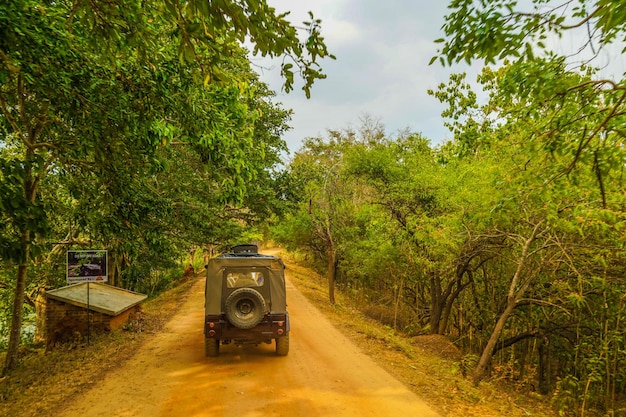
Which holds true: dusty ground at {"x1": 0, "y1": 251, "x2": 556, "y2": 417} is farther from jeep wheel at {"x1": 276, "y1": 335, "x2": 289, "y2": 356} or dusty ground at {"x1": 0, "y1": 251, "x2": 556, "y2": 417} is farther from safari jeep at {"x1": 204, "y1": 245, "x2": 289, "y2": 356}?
safari jeep at {"x1": 204, "y1": 245, "x2": 289, "y2": 356}

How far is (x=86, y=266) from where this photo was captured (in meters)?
9.19

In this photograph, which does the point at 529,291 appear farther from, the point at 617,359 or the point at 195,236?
the point at 195,236

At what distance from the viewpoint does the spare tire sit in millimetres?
8211

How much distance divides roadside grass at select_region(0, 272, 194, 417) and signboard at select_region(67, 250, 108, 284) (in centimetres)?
173

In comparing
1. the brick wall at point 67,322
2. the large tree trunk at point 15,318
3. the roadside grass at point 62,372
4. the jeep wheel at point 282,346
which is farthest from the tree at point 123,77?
the brick wall at point 67,322

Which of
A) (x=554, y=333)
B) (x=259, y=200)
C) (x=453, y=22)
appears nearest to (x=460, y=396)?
(x=554, y=333)

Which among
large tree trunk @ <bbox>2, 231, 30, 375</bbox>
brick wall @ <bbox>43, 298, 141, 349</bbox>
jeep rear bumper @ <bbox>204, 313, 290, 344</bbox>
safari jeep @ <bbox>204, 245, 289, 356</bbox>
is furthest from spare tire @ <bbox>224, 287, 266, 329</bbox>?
large tree trunk @ <bbox>2, 231, 30, 375</bbox>

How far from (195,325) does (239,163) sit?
8.46 metres

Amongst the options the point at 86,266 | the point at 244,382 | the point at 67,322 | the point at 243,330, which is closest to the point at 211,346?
the point at 243,330

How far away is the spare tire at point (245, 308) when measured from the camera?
821 centimetres

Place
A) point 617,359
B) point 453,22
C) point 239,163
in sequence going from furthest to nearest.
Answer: point 617,359, point 239,163, point 453,22

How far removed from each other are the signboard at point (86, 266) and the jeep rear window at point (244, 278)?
337 centimetres

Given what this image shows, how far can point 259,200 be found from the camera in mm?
17562

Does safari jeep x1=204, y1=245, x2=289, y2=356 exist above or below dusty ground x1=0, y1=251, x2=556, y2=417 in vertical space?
above
